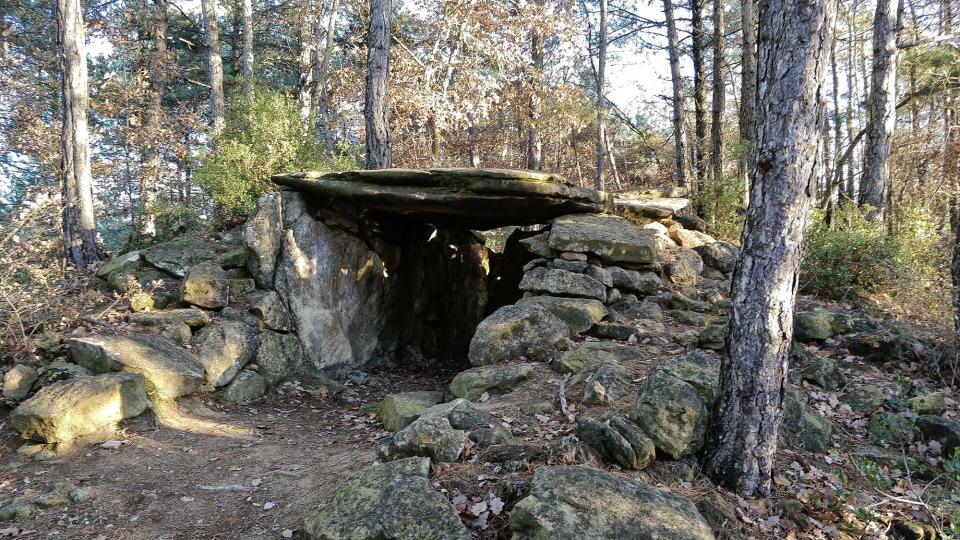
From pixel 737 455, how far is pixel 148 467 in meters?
4.91

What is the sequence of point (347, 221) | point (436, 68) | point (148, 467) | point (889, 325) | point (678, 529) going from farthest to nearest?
point (436, 68) → point (347, 221) → point (889, 325) → point (148, 467) → point (678, 529)

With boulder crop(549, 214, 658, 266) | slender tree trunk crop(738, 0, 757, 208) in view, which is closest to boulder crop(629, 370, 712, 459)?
boulder crop(549, 214, 658, 266)

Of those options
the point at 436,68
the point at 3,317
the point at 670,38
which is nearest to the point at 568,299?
the point at 3,317

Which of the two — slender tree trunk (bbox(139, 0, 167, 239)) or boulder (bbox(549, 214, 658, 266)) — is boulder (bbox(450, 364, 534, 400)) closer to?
boulder (bbox(549, 214, 658, 266))

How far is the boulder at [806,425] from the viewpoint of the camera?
4543mm

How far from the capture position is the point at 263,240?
7.87 meters

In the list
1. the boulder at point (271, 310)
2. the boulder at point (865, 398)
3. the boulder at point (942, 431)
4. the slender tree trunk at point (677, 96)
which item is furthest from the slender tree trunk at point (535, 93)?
the boulder at point (942, 431)

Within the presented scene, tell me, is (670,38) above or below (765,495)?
above

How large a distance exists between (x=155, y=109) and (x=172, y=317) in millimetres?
10053

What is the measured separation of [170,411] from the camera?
18.9ft

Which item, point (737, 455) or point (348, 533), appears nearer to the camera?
Answer: point (348, 533)

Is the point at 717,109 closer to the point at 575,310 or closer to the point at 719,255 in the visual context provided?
the point at 719,255

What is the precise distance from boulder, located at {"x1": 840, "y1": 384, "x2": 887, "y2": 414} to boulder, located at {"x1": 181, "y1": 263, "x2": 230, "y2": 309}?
7.71m

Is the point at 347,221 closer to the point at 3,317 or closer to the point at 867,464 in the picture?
the point at 3,317
